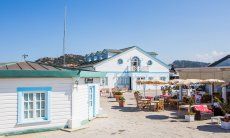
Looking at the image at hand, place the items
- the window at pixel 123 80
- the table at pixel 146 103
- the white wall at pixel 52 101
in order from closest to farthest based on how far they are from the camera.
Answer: the white wall at pixel 52 101
the table at pixel 146 103
the window at pixel 123 80

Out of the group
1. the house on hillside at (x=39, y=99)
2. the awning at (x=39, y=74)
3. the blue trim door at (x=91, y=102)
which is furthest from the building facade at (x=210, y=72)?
the awning at (x=39, y=74)

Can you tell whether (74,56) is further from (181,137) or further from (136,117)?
(181,137)

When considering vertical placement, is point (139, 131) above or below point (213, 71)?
below

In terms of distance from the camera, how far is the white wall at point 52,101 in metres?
12.1

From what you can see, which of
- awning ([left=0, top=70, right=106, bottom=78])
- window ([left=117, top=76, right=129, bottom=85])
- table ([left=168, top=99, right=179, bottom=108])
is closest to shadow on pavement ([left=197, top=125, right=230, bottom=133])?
awning ([left=0, top=70, right=106, bottom=78])

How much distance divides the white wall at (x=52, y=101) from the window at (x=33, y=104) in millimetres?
179

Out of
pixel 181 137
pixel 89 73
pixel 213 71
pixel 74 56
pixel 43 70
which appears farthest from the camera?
pixel 74 56

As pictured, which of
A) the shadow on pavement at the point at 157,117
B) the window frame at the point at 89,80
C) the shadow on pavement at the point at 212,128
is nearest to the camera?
the shadow on pavement at the point at 212,128

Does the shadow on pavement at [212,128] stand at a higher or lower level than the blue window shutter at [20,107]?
lower

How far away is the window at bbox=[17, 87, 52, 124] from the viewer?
1235cm

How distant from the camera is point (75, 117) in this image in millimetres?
13609

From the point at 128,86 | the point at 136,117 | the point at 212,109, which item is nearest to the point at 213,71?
the point at 212,109

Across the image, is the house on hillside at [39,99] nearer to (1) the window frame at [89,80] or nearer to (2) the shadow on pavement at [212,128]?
(1) the window frame at [89,80]

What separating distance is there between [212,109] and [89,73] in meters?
7.63
